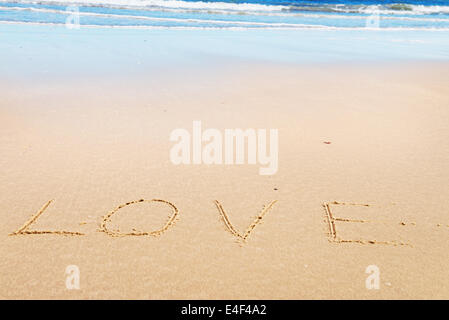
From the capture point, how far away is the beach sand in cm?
174

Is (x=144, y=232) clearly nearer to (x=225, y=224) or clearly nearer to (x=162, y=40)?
(x=225, y=224)

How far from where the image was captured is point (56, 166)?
262cm

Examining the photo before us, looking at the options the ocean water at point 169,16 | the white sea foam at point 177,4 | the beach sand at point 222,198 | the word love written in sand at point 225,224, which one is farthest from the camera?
the white sea foam at point 177,4

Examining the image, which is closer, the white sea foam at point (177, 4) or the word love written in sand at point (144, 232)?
the word love written in sand at point (144, 232)

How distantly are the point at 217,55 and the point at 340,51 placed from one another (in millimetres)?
2556

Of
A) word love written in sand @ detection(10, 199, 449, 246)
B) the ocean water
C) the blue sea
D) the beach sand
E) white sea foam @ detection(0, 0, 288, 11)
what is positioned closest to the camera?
the beach sand

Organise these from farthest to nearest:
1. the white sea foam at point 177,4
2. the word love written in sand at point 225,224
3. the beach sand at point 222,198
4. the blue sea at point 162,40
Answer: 1. the white sea foam at point 177,4
2. the blue sea at point 162,40
3. the word love written in sand at point 225,224
4. the beach sand at point 222,198

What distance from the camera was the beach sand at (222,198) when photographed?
5.72ft

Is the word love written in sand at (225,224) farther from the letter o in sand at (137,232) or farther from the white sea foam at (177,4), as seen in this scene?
the white sea foam at (177,4)

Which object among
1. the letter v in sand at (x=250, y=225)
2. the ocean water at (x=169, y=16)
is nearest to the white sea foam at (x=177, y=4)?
the ocean water at (x=169, y=16)

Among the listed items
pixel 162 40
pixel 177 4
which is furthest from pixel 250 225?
pixel 177 4

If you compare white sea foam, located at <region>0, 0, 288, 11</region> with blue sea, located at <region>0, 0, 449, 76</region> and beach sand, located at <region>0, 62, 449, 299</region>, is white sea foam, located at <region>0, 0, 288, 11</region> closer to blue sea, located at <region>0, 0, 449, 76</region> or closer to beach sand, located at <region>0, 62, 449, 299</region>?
blue sea, located at <region>0, 0, 449, 76</region>

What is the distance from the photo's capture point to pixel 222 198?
7.68ft

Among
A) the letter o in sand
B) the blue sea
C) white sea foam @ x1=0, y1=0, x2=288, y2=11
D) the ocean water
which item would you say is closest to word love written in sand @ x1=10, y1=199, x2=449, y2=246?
the letter o in sand
